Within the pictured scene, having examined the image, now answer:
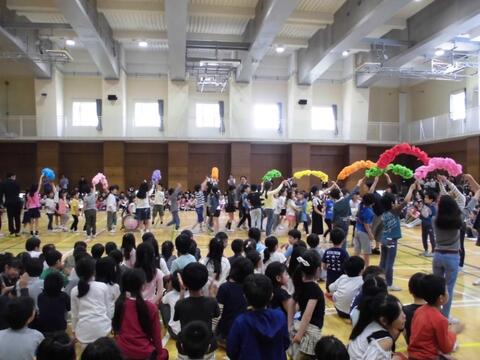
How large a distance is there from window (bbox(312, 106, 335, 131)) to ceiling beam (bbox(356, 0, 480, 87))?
18.4 feet

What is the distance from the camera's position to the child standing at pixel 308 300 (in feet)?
11.9

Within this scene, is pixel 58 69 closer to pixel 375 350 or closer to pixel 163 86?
pixel 163 86

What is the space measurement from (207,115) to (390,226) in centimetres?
1816

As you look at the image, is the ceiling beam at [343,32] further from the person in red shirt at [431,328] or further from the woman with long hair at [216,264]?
the person in red shirt at [431,328]

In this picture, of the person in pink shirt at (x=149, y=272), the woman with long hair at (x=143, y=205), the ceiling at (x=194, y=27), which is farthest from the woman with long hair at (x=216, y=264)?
the ceiling at (x=194, y=27)

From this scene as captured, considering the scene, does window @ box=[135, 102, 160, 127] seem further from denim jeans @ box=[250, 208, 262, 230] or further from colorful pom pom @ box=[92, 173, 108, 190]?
denim jeans @ box=[250, 208, 262, 230]

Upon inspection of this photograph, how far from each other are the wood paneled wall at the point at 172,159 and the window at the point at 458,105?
199 centimetres

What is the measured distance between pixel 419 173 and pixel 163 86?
1824 cm

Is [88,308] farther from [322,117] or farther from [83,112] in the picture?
[322,117]

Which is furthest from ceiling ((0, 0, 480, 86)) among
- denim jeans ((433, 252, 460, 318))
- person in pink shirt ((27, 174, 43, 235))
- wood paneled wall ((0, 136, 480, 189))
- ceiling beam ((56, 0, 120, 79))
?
denim jeans ((433, 252, 460, 318))

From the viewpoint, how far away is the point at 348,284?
16.1 ft

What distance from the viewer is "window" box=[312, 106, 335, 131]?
23.8 metres

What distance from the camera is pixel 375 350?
112 inches

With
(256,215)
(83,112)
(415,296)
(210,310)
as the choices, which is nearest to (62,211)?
(256,215)
